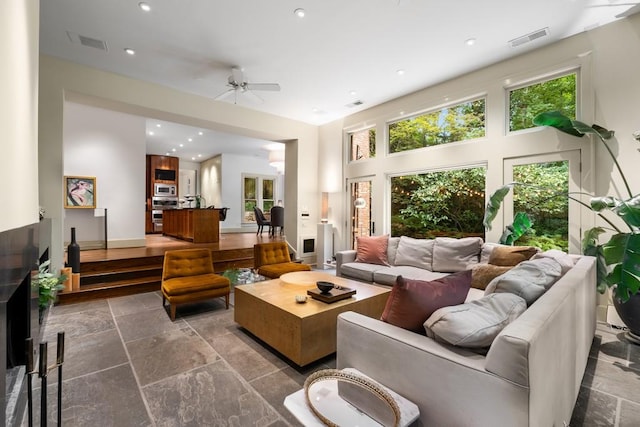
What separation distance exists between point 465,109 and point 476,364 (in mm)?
4698

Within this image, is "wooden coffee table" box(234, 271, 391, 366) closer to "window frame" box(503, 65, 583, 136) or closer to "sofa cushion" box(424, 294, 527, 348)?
"sofa cushion" box(424, 294, 527, 348)

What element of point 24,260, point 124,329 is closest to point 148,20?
point 24,260

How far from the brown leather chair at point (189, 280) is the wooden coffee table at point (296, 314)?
693 millimetres

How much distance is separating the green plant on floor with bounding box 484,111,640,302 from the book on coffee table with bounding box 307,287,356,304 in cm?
237

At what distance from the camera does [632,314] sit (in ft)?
9.38

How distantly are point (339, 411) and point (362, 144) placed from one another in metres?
5.80

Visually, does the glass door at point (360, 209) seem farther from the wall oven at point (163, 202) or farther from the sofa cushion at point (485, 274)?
the wall oven at point (163, 202)

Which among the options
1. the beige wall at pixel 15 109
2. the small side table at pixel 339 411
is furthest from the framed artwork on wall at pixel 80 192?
the small side table at pixel 339 411

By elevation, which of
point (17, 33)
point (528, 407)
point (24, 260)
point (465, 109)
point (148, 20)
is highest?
point (148, 20)

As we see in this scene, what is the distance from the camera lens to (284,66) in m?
4.46

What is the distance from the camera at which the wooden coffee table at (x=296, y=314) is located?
2.49 metres

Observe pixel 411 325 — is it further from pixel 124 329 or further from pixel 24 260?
pixel 124 329

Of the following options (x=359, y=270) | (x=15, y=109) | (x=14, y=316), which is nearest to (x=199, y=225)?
(x=359, y=270)

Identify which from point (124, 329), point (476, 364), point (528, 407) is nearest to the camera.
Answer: point (528, 407)
